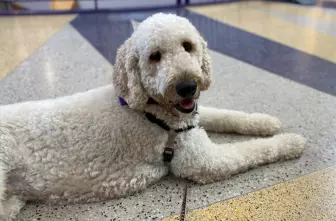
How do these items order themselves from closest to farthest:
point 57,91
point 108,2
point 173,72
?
point 173,72
point 57,91
point 108,2

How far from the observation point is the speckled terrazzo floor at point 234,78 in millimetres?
1483

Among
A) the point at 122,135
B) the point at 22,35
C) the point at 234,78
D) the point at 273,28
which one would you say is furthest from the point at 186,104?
the point at 22,35

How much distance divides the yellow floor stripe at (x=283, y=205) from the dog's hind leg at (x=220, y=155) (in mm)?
134

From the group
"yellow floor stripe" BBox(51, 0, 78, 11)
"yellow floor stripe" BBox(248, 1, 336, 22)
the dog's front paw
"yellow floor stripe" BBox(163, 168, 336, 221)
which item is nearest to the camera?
"yellow floor stripe" BBox(163, 168, 336, 221)

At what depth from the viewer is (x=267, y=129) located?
1885 millimetres

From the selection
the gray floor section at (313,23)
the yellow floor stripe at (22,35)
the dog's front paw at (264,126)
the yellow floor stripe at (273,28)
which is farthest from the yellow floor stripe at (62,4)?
the dog's front paw at (264,126)

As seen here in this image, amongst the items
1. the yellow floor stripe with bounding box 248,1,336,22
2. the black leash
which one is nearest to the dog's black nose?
the black leash

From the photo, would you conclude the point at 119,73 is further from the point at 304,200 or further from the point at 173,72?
the point at 304,200

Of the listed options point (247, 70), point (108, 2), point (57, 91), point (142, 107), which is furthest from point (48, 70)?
point (108, 2)

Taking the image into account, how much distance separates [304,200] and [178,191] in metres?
0.50

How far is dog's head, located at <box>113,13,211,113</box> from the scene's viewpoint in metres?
1.30

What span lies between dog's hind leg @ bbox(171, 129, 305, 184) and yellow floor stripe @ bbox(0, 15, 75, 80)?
180 centimetres

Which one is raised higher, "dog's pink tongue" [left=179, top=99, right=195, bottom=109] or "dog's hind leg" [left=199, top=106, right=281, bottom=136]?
"dog's pink tongue" [left=179, top=99, right=195, bottom=109]

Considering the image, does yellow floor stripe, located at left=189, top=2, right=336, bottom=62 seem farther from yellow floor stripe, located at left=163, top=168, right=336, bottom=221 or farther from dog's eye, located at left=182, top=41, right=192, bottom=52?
dog's eye, located at left=182, top=41, right=192, bottom=52
